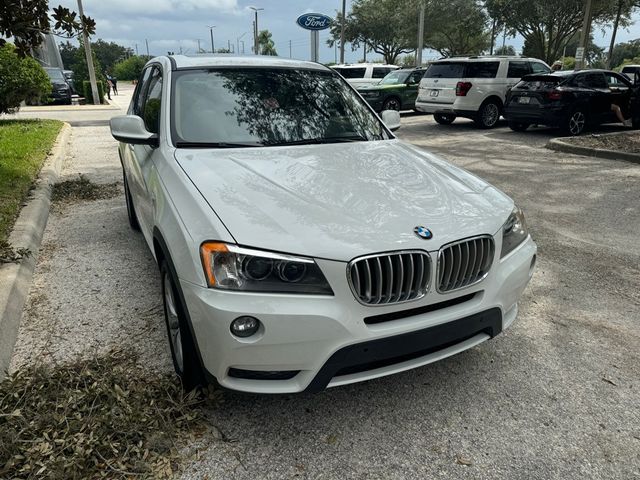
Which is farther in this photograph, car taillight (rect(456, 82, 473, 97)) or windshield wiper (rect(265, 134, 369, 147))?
car taillight (rect(456, 82, 473, 97))

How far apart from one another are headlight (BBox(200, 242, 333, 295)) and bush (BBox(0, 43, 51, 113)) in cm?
1248

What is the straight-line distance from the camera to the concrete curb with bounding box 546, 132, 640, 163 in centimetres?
880

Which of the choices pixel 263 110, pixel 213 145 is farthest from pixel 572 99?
pixel 213 145

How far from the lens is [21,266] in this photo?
12.9ft

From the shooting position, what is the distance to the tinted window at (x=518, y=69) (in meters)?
13.7

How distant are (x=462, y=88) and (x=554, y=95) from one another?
8.16 feet

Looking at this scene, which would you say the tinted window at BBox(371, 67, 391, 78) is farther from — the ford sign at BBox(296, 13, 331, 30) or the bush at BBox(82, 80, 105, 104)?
the bush at BBox(82, 80, 105, 104)

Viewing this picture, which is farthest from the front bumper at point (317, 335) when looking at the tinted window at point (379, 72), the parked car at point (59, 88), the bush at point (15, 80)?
the parked car at point (59, 88)

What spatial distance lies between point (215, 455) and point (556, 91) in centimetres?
1168

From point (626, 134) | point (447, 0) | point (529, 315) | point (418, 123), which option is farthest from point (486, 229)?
point (447, 0)

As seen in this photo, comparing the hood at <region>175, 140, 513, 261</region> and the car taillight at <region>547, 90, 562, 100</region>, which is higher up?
the car taillight at <region>547, 90, 562, 100</region>

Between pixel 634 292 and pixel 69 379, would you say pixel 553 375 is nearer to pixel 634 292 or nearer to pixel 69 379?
pixel 634 292

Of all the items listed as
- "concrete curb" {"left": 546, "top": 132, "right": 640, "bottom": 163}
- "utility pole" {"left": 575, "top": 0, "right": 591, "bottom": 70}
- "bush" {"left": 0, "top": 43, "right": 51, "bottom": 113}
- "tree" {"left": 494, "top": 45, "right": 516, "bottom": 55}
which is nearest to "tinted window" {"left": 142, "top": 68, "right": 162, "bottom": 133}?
"concrete curb" {"left": 546, "top": 132, "right": 640, "bottom": 163}

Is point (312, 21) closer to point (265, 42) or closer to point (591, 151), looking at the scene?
point (591, 151)
